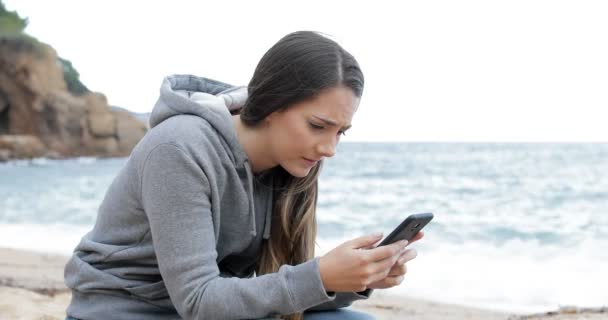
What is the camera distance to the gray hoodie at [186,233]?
1731mm

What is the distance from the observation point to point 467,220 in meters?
10.3

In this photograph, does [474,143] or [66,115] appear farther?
[474,143]

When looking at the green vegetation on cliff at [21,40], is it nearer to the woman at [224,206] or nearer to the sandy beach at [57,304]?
the sandy beach at [57,304]

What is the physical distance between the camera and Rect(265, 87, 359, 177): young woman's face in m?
1.83

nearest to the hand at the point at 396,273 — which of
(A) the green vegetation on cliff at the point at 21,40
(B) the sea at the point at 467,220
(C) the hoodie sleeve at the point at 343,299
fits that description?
(C) the hoodie sleeve at the point at 343,299

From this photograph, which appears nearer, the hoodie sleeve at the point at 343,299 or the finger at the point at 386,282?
the finger at the point at 386,282

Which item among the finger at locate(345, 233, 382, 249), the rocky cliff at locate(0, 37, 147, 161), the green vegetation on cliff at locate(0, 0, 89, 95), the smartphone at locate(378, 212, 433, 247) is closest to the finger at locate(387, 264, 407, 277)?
the smartphone at locate(378, 212, 433, 247)

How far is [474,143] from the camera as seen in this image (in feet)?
135

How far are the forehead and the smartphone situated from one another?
1.05ft

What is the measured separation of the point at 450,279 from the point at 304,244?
403 centimetres

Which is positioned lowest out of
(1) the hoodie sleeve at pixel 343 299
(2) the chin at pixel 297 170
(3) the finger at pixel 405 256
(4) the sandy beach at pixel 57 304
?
(4) the sandy beach at pixel 57 304

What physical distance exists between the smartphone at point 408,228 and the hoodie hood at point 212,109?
42 cm

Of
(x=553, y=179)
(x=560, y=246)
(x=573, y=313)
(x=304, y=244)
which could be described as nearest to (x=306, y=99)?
(x=304, y=244)

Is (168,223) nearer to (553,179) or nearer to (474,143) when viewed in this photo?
(553,179)
